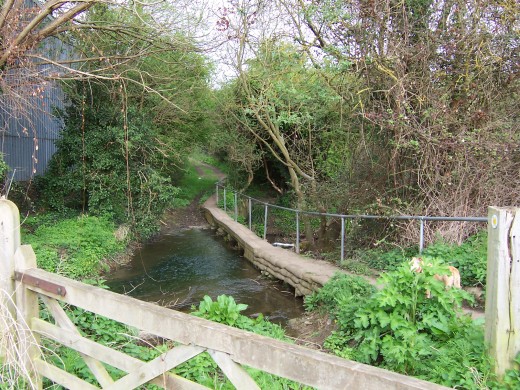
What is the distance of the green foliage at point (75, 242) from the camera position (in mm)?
8016

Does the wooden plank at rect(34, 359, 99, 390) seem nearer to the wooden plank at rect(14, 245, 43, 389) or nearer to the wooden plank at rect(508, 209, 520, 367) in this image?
the wooden plank at rect(14, 245, 43, 389)

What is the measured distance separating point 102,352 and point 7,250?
2.92ft

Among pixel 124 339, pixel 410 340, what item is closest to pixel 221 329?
pixel 410 340

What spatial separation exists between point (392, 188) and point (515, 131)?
7.30ft

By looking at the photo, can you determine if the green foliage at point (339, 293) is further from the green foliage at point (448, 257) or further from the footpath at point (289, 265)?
the green foliage at point (448, 257)

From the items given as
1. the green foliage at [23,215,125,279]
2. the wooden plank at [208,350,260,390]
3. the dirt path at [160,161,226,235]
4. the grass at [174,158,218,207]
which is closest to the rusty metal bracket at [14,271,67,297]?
the wooden plank at [208,350,260,390]

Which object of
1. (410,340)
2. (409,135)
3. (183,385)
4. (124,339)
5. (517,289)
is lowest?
(124,339)

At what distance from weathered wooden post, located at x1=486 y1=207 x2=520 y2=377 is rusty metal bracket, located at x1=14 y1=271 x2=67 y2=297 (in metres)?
2.55

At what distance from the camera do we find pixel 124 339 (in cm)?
424

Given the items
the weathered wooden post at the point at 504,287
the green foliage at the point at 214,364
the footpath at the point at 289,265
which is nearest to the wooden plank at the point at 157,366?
the green foliage at the point at 214,364

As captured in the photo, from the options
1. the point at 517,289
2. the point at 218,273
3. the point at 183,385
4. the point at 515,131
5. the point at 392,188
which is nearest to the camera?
the point at 183,385

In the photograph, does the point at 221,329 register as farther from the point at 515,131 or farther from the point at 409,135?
the point at 515,131

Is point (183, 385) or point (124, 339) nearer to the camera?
point (183, 385)

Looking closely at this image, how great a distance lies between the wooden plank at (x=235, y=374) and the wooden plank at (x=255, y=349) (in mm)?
40
